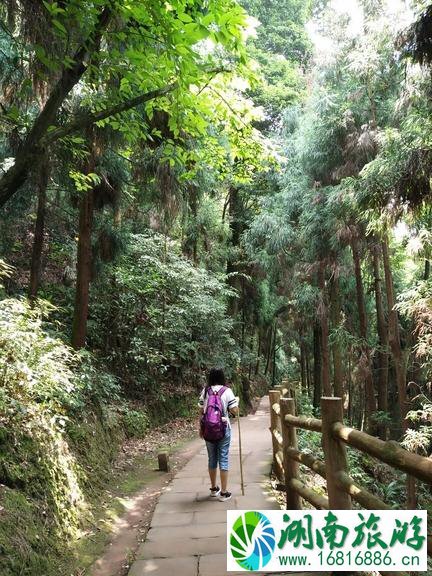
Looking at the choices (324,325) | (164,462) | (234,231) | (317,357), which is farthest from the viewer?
(317,357)

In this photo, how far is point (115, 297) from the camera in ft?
36.6

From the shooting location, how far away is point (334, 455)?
3.49m

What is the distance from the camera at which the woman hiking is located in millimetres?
5426

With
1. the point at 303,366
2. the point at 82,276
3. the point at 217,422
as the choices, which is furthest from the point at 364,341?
the point at 303,366

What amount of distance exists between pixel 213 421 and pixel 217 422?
0.05 m

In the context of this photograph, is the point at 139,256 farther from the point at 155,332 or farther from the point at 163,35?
the point at 163,35

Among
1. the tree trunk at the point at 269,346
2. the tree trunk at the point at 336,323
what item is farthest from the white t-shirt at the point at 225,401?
the tree trunk at the point at 269,346

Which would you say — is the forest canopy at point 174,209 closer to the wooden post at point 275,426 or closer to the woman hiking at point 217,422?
the woman hiking at point 217,422

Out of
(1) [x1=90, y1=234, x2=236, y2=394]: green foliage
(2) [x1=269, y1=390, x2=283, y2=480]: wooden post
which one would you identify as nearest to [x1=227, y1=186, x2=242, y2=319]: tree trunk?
(1) [x1=90, y1=234, x2=236, y2=394]: green foliage

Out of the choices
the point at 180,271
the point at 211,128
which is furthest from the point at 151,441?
the point at 211,128

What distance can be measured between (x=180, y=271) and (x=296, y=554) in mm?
10000

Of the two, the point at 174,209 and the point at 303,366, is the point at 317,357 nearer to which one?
the point at 303,366

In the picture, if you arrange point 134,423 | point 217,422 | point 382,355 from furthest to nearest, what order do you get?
point 382,355
point 134,423
point 217,422

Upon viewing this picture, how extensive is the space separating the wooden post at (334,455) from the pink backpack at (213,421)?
2.00m
